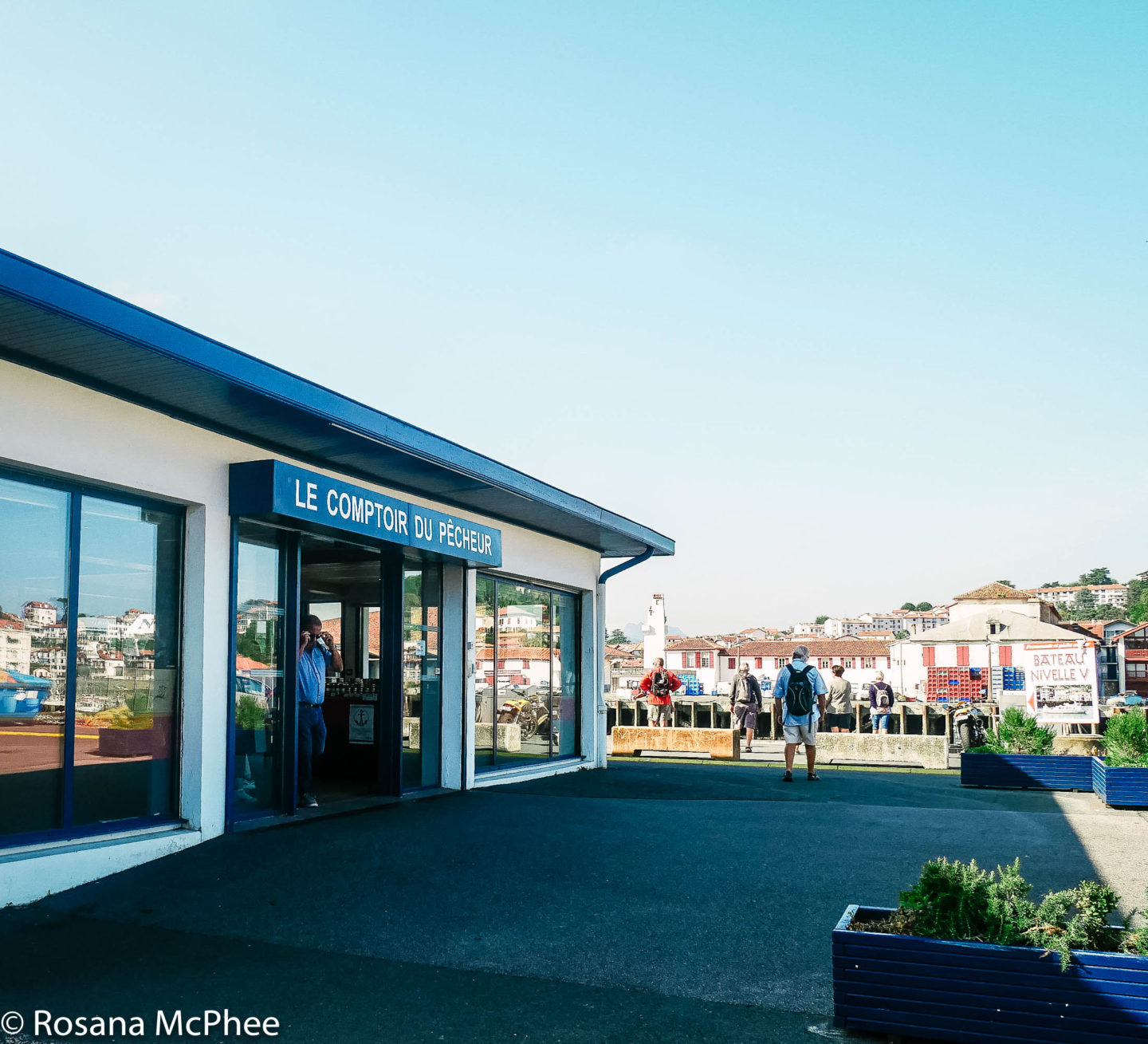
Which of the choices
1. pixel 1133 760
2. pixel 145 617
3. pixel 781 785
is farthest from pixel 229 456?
pixel 1133 760

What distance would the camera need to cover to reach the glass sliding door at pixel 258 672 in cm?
884

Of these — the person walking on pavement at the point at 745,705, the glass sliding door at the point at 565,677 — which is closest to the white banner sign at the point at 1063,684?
the person walking on pavement at the point at 745,705

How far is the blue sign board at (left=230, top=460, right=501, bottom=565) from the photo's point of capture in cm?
843

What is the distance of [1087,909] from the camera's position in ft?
14.6

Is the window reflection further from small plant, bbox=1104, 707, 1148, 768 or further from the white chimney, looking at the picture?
the white chimney

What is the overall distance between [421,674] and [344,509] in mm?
3184

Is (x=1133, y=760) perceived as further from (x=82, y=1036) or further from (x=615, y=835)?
(x=82, y=1036)

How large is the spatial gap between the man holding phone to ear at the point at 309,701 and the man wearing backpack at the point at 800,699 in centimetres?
566

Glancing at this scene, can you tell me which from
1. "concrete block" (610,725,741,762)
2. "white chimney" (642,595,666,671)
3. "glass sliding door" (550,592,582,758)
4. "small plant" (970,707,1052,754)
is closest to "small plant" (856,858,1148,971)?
"small plant" (970,707,1052,754)

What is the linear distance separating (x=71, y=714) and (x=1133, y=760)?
11.0m

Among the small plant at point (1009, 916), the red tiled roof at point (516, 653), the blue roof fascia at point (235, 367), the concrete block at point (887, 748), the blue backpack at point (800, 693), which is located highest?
the blue roof fascia at point (235, 367)

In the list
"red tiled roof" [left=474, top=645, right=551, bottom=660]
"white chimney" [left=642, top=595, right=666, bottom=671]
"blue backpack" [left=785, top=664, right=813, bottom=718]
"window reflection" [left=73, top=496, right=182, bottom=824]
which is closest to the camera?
"window reflection" [left=73, top=496, right=182, bottom=824]

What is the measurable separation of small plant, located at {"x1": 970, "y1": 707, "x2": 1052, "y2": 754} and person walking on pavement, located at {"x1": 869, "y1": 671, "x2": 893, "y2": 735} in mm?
7968

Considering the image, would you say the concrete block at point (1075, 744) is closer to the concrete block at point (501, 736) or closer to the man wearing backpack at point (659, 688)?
the man wearing backpack at point (659, 688)
